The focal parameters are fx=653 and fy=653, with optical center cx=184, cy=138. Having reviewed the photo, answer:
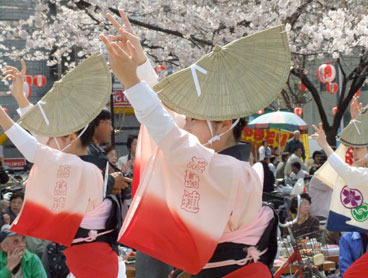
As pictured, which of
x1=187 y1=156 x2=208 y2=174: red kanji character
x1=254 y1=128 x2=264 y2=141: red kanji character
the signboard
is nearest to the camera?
x1=187 y1=156 x2=208 y2=174: red kanji character

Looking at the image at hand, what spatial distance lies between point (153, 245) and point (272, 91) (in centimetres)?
90

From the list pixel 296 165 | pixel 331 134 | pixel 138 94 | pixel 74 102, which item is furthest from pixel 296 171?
pixel 138 94

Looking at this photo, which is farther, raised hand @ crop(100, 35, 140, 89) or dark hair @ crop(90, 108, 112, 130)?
dark hair @ crop(90, 108, 112, 130)

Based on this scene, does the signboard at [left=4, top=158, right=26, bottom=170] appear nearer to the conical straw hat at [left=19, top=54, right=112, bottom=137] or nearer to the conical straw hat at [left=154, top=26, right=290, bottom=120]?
the conical straw hat at [left=19, top=54, right=112, bottom=137]

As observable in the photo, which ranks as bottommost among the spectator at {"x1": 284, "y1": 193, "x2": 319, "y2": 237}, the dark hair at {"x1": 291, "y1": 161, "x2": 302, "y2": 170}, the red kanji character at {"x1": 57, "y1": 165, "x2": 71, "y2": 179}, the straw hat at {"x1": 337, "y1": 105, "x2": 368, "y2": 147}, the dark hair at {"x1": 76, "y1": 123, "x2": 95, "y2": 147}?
the dark hair at {"x1": 291, "y1": 161, "x2": 302, "y2": 170}

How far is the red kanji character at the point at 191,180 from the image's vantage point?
2.95 m

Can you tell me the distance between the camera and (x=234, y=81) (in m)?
3.06

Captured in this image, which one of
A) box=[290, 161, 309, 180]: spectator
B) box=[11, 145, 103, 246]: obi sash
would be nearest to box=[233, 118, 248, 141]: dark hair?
box=[11, 145, 103, 246]: obi sash

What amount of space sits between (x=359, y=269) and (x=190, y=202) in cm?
198

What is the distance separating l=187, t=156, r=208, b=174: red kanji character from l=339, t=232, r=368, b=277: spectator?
229cm

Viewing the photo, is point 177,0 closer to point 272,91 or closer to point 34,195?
point 34,195

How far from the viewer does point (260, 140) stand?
19.5 meters

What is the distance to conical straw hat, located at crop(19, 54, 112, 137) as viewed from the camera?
430 cm

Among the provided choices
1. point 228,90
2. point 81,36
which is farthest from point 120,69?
point 81,36
